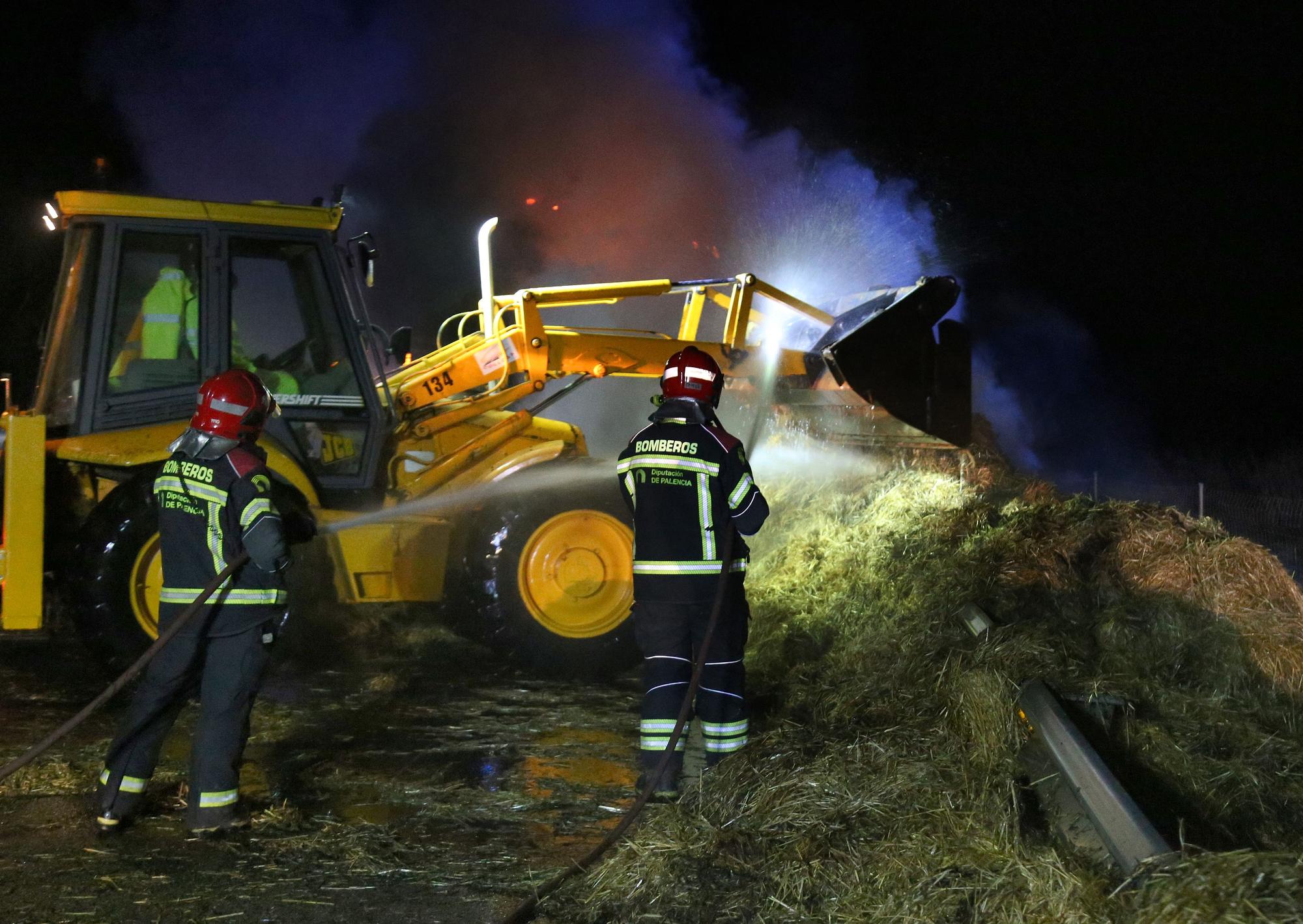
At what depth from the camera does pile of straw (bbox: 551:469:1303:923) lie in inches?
136

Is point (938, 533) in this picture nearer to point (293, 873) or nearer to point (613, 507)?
point (613, 507)

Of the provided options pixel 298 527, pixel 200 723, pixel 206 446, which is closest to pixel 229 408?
pixel 206 446

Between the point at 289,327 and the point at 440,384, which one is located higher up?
the point at 289,327

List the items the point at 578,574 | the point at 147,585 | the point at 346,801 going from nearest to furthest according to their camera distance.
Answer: the point at 346,801 < the point at 147,585 < the point at 578,574

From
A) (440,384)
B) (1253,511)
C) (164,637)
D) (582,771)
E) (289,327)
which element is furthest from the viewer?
(1253,511)

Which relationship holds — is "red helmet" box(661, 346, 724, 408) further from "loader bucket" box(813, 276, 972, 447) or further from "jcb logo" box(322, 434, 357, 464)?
"loader bucket" box(813, 276, 972, 447)

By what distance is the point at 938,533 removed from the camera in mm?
7719

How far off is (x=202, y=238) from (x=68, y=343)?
97 cm

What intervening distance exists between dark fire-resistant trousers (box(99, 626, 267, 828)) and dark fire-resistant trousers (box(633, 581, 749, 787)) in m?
1.63

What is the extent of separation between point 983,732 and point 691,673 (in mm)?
1252

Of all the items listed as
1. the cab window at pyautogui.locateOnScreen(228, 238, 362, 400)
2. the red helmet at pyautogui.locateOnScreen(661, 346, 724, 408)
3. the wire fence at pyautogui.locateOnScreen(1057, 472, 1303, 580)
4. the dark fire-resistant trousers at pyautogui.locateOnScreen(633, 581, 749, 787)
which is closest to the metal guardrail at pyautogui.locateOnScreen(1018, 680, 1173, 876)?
the dark fire-resistant trousers at pyautogui.locateOnScreen(633, 581, 749, 787)

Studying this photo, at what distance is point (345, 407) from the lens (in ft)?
23.6

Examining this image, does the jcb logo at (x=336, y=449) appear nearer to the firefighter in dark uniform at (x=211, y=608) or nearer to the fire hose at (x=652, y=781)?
the firefighter in dark uniform at (x=211, y=608)

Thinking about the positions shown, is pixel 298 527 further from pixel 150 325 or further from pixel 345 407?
pixel 150 325
